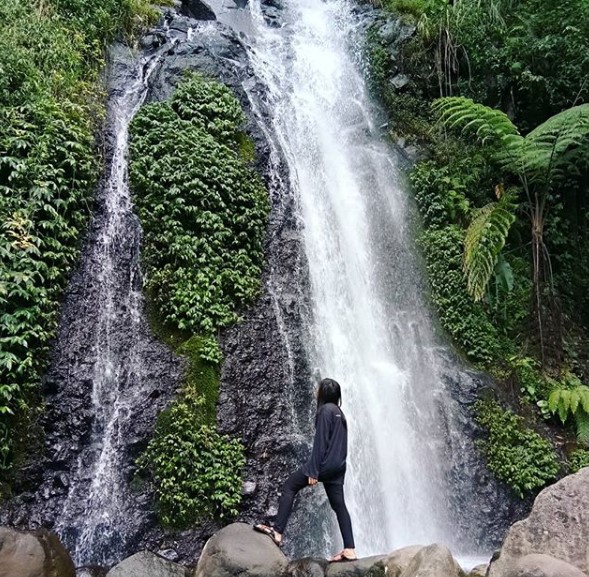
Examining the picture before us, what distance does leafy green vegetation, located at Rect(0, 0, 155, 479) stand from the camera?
6.20 metres

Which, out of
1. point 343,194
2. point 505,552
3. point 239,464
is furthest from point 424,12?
point 505,552

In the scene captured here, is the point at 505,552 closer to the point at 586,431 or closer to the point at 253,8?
the point at 586,431

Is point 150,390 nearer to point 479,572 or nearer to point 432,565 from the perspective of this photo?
point 432,565

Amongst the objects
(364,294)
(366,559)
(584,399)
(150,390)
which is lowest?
(584,399)

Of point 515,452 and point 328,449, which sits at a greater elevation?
point 328,449

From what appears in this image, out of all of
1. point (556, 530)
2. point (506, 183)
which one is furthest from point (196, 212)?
point (506, 183)

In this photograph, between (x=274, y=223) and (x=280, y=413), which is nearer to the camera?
(x=280, y=413)

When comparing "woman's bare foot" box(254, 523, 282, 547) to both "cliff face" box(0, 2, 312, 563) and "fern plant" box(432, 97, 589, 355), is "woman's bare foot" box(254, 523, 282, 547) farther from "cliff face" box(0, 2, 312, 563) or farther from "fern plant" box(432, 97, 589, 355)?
"fern plant" box(432, 97, 589, 355)

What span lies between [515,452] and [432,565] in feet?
13.3

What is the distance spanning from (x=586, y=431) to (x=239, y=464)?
4.96 meters

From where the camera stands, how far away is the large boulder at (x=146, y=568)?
4633mm

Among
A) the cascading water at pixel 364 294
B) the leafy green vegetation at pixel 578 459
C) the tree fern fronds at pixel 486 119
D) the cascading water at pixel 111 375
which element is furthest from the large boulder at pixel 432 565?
the tree fern fronds at pixel 486 119

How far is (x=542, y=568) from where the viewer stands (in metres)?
3.62

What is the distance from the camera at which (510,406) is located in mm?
8133
